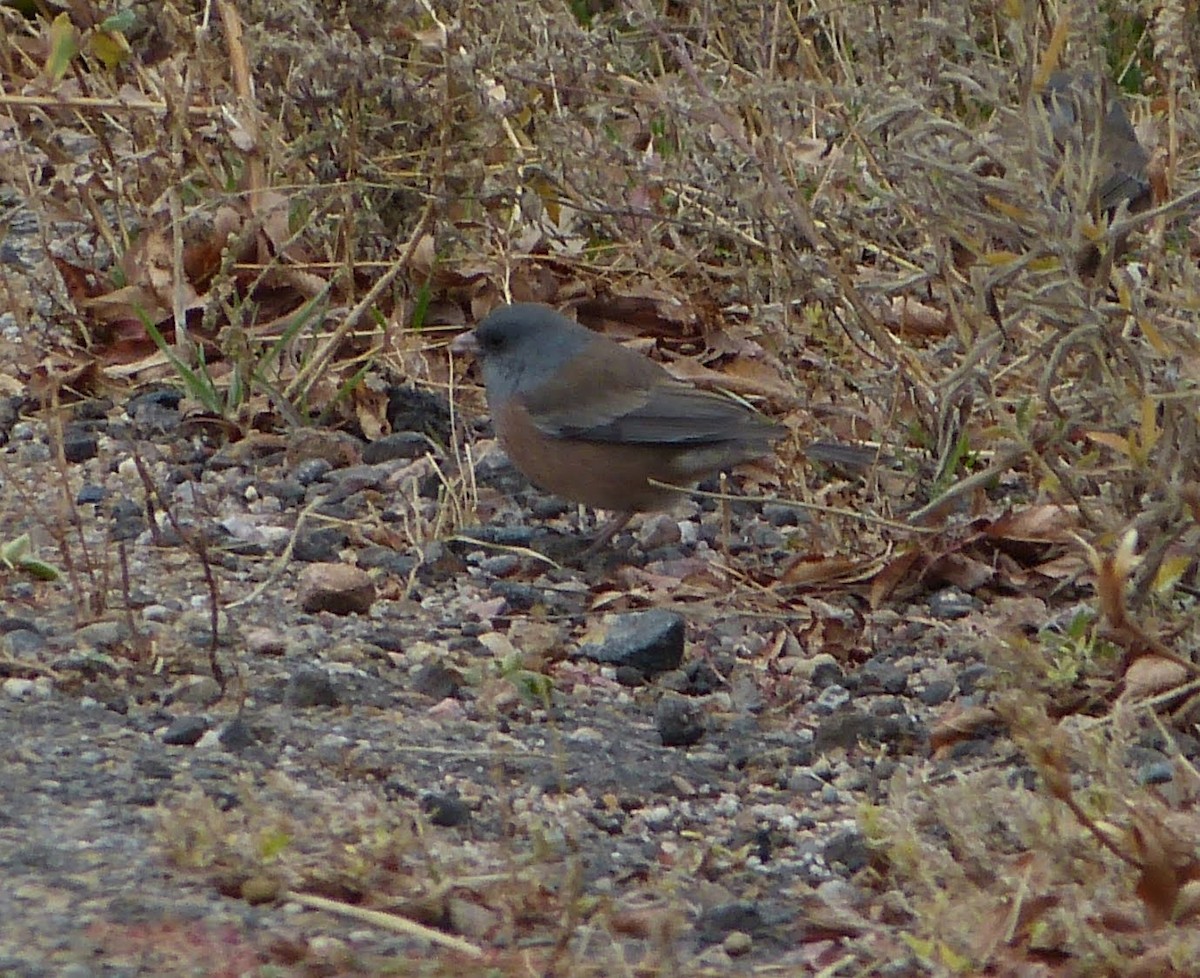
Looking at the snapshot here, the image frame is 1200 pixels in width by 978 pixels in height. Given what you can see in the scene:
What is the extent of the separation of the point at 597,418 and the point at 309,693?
1.77 metres

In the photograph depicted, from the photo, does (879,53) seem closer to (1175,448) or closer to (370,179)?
(370,179)

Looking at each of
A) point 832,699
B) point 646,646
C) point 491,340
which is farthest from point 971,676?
point 491,340

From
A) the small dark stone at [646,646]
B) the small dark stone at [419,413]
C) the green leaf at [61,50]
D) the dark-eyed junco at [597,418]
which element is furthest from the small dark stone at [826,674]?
the green leaf at [61,50]

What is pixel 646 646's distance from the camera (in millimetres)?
4008

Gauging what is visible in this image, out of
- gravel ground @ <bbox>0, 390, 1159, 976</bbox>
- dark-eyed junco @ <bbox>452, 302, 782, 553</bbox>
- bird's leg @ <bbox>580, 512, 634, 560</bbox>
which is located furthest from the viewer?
dark-eyed junco @ <bbox>452, 302, 782, 553</bbox>

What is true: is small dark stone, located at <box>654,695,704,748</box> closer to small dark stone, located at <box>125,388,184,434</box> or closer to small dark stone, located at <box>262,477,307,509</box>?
small dark stone, located at <box>262,477,307,509</box>

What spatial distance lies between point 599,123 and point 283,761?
2.20m

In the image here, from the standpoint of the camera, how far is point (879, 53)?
504cm

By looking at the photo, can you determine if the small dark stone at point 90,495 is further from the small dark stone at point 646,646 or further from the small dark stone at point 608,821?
the small dark stone at point 608,821

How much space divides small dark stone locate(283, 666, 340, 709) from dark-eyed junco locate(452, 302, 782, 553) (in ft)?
4.36

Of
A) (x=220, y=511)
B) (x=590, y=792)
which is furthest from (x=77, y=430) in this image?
(x=590, y=792)

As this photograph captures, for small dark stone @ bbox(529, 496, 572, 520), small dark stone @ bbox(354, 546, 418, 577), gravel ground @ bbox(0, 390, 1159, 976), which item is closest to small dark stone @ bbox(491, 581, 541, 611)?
gravel ground @ bbox(0, 390, 1159, 976)

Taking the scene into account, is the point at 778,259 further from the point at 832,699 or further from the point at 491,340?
the point at 832,699

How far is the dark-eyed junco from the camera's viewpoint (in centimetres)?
506
